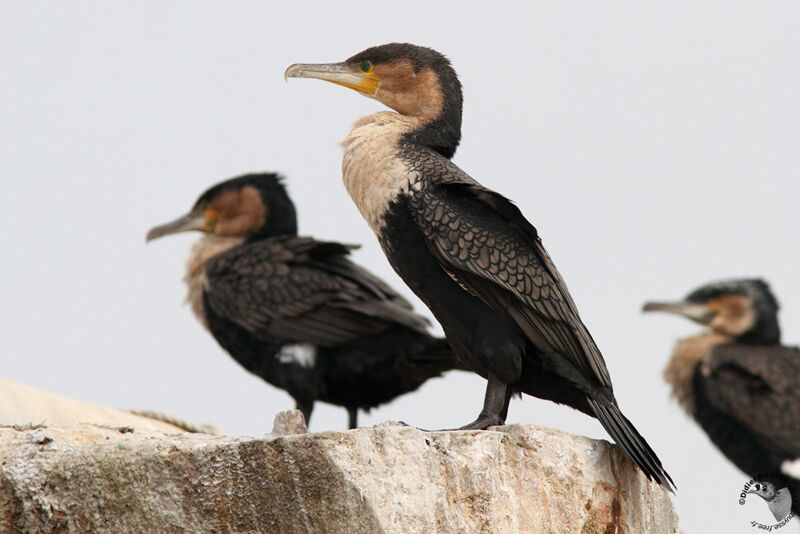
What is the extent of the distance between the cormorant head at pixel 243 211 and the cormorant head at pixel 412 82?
136 inches

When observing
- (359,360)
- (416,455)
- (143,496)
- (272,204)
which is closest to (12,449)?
(143,496)

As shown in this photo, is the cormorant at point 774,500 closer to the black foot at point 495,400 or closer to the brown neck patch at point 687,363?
the black foot at point 495,400

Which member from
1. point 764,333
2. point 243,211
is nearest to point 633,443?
point 243,211

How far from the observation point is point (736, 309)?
35.5 ft

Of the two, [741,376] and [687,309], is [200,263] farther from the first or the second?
[687,309]

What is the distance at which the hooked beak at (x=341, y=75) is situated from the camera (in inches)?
227

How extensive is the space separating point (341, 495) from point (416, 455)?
0.31m

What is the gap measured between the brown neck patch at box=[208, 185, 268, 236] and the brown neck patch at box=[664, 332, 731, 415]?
408cm

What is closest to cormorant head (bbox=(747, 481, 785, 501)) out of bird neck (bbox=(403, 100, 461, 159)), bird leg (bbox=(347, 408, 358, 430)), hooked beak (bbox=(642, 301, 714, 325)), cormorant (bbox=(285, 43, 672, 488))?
cormorant (bbox=(285, 43, 672, 488))

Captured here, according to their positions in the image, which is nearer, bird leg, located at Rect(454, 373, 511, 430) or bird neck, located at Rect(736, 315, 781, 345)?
bird leg, located at Rect(454, 373, 511, 430)

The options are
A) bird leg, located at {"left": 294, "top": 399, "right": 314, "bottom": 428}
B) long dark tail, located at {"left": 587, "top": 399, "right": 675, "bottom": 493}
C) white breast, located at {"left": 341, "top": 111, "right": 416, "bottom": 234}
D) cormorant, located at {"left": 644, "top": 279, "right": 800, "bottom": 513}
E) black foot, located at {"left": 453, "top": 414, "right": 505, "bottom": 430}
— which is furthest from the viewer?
cormorant, located at {"left": 644, "top": 279, "right": 800, "bottom": 513}

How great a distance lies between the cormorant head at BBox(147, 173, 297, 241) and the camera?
30.3 ft

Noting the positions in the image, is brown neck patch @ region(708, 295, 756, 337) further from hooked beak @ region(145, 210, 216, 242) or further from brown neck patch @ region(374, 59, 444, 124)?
brown neck patch @ region(374, 59, 444, 124)

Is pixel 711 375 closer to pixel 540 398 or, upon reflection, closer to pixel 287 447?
pixel 540 398
